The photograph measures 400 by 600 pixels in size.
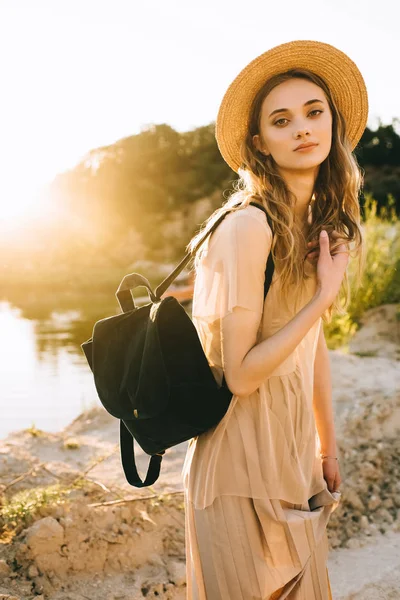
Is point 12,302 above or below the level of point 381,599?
below

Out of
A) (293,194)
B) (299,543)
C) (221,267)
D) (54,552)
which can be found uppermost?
(293,194)

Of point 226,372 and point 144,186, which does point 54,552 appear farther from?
point 144,186

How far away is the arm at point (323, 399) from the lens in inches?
76.5

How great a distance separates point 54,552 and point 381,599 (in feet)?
4.62

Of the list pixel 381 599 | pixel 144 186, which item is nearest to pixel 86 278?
Answer: pixel 144 186

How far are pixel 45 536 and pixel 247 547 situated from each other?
4.47 ft

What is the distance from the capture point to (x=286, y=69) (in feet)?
5.88

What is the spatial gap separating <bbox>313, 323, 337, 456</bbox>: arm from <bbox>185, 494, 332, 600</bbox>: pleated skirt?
0.39 meters

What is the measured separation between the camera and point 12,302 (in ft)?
47.1

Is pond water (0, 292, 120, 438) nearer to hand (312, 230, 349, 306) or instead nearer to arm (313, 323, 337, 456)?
arm (313, 323, 337, 456)

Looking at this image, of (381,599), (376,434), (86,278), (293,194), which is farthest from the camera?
(86,278)

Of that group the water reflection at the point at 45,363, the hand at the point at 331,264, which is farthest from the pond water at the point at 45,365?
the hand at the point at 331,264

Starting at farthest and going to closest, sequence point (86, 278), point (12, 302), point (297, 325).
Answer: point (86, 278)
point (12, 302)
point (297, 325)

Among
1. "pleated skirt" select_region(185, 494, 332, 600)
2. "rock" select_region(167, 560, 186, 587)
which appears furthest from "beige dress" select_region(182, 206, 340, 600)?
"rock" select_region(167, 560, 186, 587)
